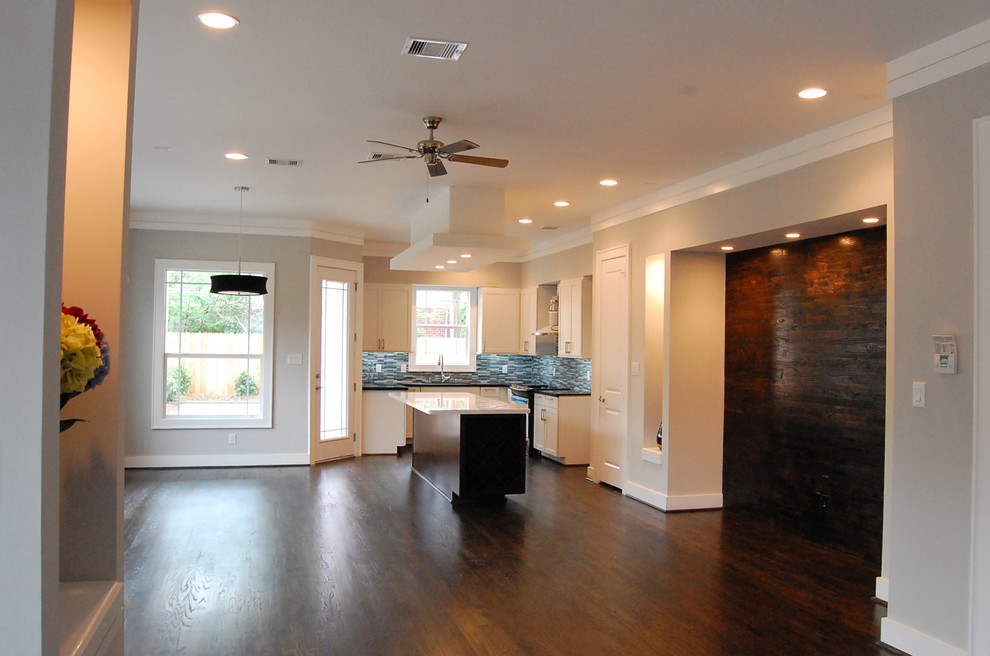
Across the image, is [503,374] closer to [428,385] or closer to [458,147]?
[428,385]

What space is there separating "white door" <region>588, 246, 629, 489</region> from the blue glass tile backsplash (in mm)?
1710

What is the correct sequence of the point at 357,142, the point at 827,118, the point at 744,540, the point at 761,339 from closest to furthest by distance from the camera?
1. the point at 827,118
2. the point at 357,142
3. the point at 744,540
4. the point at 761,339

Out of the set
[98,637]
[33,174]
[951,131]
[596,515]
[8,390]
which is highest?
[951,131]

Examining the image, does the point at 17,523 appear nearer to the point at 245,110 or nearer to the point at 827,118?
the point at 245,110

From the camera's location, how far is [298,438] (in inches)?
324

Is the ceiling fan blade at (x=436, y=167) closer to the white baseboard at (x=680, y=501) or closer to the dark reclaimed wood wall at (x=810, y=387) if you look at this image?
the dark reclaimed wood wall at (x=810, y=387)

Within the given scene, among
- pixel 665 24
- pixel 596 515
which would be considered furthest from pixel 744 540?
pixel 665 24

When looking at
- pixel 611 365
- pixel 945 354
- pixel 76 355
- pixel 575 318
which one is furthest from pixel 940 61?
pixel 575 318

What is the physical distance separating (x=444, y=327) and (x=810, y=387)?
603 centimetres

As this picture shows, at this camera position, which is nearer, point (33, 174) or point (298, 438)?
point (33, 174)

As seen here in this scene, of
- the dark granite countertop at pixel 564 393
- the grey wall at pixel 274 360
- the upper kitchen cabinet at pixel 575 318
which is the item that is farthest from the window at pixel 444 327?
the grey wall at pixel 274 360

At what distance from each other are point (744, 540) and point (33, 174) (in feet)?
17.2

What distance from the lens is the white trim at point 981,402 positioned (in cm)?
304

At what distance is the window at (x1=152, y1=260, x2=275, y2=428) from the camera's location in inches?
310
